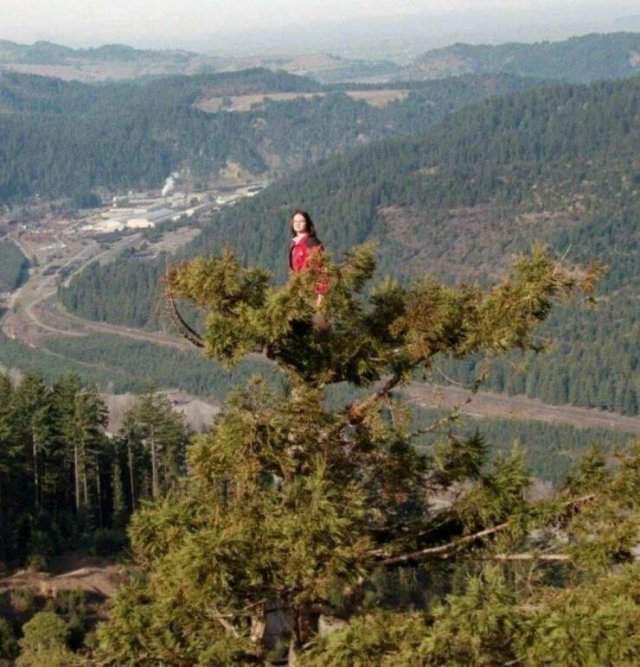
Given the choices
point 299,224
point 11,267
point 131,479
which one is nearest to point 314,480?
point 299,224

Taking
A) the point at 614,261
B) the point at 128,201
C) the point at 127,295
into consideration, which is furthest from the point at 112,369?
the point at 128,201

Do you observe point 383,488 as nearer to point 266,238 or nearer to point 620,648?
point 620,648

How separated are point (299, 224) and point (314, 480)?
1875 mm

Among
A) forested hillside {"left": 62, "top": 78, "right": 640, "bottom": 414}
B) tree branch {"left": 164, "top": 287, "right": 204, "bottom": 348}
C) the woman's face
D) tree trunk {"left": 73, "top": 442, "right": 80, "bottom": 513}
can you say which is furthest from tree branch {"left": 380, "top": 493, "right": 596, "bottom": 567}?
forested hillside {"left": 62, "top": 78, "right": 640, "bottom": 414}

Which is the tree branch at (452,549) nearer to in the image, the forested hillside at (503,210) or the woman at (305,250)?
the woman at (305,250)

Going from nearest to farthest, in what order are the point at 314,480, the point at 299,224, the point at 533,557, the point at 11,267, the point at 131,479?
the point at 314,480
the point at 533,557
the point at 299,224
the point at 131,479
the point at 11,267

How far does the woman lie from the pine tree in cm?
5

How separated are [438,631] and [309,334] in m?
2.05

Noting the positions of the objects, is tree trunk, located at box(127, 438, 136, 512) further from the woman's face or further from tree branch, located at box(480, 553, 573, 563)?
tree branch, located at box(480, 553, 573, 563)

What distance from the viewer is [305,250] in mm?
8078

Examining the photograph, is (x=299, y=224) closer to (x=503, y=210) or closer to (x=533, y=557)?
(x=533, y=557)

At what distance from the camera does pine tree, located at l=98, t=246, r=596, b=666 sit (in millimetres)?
7191

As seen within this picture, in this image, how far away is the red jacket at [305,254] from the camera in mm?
7684

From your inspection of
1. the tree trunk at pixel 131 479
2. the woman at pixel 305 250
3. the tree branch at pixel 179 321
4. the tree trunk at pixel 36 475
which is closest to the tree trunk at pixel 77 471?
the tree trunk at pixel 36 475
